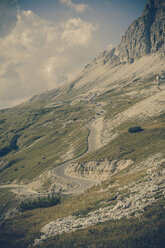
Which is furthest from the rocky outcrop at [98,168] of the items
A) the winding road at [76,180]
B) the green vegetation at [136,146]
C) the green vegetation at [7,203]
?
the green vegetation at [7,203]

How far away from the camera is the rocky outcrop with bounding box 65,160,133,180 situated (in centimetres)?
9880

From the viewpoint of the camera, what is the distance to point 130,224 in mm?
32969

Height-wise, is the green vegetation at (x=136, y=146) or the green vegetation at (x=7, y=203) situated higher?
the green vegetation at (x=136, y=146)

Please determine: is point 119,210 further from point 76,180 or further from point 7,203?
point 7,203

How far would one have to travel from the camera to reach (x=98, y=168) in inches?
4306

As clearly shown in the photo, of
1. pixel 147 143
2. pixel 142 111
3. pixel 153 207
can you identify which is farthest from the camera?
pixel 142 111

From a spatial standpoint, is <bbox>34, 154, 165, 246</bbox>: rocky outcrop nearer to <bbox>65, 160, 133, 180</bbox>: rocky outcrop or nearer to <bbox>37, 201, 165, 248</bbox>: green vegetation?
<bbox>37, 201, 165, 248</bbox>: green vegetation

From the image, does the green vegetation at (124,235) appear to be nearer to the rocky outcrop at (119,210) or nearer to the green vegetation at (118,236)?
the green vegetation at (118,236)

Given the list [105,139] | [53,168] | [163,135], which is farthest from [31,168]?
[163,135]

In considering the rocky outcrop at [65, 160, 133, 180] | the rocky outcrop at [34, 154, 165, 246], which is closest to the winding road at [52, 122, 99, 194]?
the rocky outcrop at [65, 160, 133, 180]

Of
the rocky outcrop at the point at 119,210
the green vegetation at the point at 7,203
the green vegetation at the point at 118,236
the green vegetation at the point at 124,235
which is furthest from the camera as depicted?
the green vegetation at the point at 7,203

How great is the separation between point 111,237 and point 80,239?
5.00 meters

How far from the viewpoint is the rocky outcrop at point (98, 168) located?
98800 millimetres

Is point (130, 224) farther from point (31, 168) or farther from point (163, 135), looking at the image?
point (31, 168)
